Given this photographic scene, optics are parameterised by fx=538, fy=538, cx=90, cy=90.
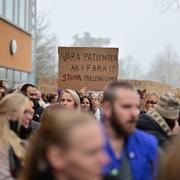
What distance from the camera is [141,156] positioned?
333 cm

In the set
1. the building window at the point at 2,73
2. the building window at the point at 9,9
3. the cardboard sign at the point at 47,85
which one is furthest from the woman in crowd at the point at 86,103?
the building window at the point at 9,9

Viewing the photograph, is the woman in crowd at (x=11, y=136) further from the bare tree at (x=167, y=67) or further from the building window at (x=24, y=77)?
the bare tree at (x=167, y=67)

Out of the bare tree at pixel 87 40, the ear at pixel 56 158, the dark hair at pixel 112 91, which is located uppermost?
the bare tree at pixel 87 40

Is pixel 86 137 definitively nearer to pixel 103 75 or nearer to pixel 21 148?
pixel 21 148

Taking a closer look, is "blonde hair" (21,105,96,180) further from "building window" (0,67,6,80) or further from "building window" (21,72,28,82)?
"building window" (21,72,28,82)

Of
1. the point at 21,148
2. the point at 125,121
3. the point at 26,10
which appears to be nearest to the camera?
the point at 125,121

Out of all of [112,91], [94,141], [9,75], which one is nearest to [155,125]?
[112,91]

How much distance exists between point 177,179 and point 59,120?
563 mm

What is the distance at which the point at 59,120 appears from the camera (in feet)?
7.68

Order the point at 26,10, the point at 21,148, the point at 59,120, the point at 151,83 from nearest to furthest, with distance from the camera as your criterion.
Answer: the point at 59,120, the point at 21,148, the point at 151,83, the point at 26,10

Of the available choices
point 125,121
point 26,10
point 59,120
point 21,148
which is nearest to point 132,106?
point 125,121

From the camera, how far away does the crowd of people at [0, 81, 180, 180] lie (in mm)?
2256

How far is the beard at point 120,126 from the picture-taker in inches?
130

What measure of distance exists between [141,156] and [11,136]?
100 cm
